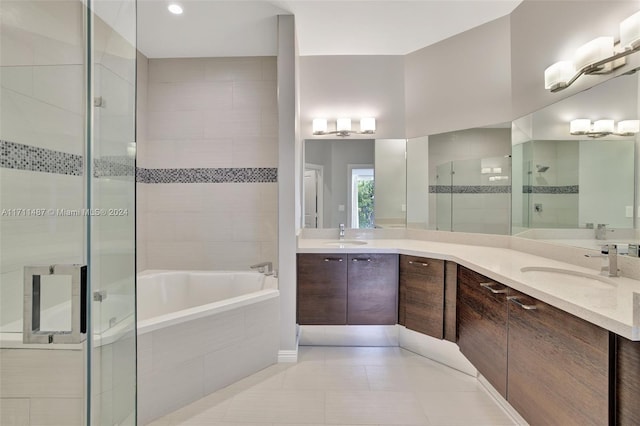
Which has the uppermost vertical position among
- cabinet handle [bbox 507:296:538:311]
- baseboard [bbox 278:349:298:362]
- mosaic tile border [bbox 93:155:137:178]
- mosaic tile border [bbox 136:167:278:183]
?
mosaic tile border [bbox 136:167:278:183]

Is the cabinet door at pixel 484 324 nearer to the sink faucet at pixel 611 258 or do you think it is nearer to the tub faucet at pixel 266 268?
the sink faucet at pixel 611 258

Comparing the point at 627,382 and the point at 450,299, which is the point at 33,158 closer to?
the point at 627,382

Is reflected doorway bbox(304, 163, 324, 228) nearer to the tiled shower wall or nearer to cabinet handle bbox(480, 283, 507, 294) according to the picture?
the tiled shower wall

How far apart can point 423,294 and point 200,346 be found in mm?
1592

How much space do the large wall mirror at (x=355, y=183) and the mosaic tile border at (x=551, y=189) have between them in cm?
104

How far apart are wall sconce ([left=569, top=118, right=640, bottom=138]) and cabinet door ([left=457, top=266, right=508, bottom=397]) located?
95cm

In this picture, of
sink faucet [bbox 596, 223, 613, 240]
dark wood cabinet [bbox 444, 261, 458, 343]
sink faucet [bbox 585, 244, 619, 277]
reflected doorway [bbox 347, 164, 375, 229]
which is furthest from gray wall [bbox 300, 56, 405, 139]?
sink faucet [bbox 585, 244, 619, 277]

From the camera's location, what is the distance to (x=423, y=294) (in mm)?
2434

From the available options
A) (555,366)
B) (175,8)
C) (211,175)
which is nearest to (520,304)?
(555,366)

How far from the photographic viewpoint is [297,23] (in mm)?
2549

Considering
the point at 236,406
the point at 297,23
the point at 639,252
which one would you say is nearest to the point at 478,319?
the point at 639,252

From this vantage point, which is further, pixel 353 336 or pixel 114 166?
pixel 353 336

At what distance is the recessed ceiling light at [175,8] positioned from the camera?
7.60 feet

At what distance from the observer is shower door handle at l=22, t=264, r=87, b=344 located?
878 mm
